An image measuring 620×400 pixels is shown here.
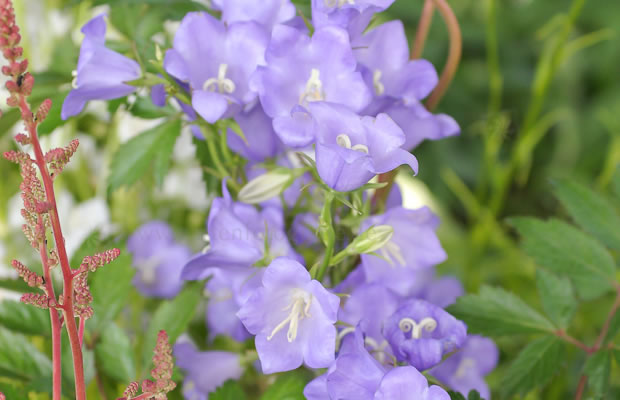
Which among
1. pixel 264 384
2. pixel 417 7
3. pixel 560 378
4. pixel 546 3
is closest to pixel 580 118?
pixel 546 3

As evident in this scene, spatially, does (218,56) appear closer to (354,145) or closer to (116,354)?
(354,145)

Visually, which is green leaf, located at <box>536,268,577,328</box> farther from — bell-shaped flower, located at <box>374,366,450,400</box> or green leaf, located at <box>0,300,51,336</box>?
green leaf, located at <box>0,300,51,336</box>

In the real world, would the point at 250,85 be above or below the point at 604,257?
above

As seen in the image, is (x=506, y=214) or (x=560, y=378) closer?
(x=560, y=378)

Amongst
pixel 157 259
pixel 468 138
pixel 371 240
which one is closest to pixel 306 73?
pixel 371 240

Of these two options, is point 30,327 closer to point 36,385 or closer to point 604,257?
point 36,385

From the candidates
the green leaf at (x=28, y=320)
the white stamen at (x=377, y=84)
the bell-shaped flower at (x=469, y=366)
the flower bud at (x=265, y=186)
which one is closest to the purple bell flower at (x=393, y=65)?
the white stamen at (x=377, y=84)
